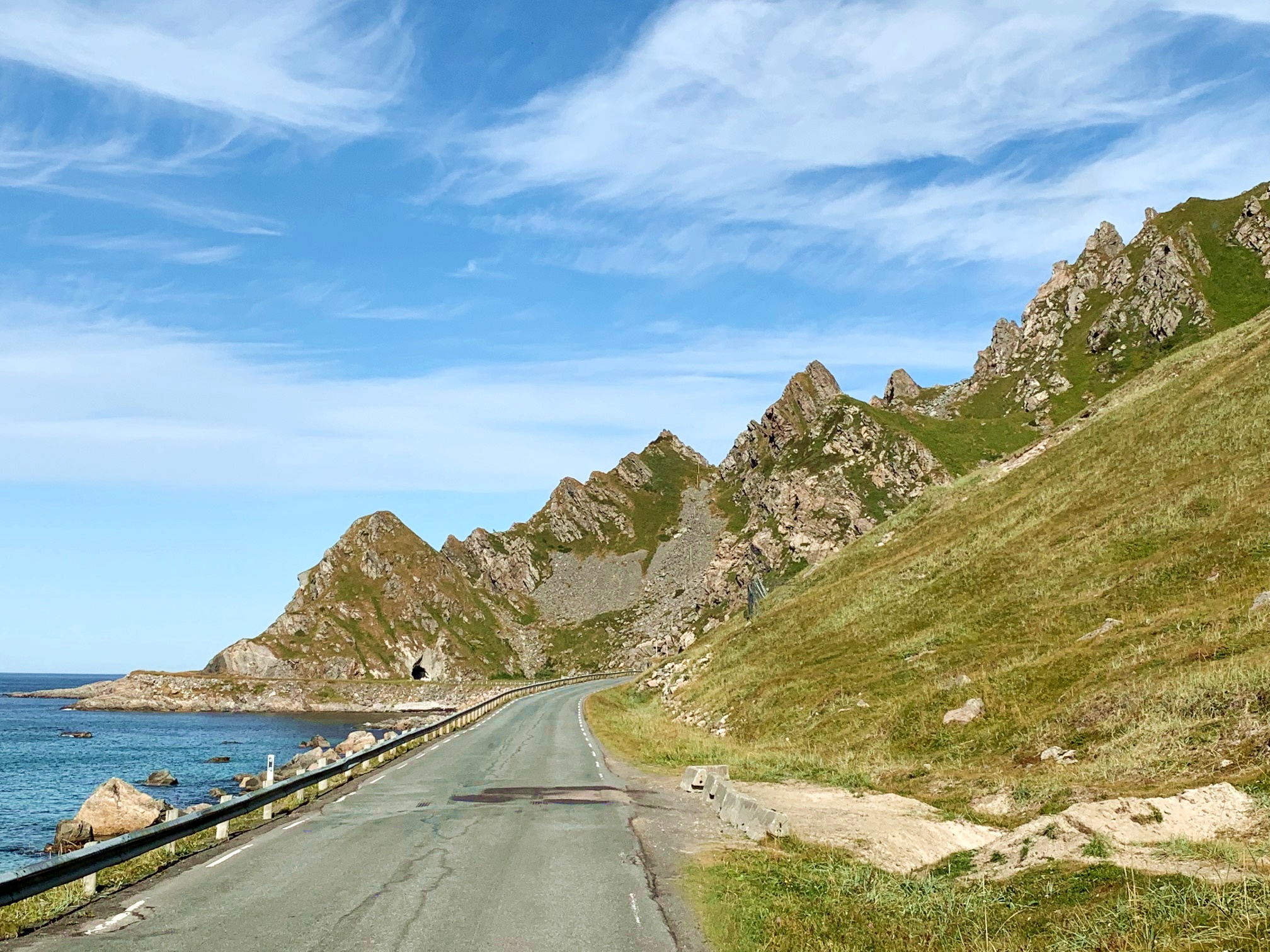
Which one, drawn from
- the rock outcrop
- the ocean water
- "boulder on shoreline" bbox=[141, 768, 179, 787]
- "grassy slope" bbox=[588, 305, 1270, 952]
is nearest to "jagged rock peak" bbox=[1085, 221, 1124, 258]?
the rock outcrop

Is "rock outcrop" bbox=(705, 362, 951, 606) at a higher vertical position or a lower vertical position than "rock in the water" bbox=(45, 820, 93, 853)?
higher

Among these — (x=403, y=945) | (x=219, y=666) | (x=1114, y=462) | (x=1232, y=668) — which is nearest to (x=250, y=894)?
(x=403, y=945)

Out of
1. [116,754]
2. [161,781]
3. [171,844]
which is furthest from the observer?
[116,754]

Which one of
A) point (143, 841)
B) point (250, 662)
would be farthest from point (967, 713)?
point (250, 662)

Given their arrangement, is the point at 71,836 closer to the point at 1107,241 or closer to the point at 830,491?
the point at 830,491

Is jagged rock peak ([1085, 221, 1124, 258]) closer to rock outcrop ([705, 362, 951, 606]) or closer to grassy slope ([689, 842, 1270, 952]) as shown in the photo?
rock outcrop ([705, 362, 951, 606])

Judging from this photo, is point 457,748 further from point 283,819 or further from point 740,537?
point 740,537

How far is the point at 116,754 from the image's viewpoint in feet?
241

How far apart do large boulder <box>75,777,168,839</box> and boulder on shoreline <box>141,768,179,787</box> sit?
75.5 ft

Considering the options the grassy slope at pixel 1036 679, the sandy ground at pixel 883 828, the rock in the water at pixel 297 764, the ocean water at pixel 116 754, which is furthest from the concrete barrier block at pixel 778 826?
the rock in the water at pixel 297 764

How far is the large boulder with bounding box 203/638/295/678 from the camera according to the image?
18138cm

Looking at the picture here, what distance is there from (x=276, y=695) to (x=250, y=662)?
2453 centimetres

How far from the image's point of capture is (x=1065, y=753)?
68.7 ft

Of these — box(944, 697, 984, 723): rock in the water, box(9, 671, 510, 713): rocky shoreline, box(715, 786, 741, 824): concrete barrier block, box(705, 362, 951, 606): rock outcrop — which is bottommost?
box(9, 671, 510, 713): rocky shoreline
